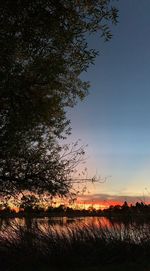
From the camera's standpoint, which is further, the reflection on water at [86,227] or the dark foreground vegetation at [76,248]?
the reflection on water at [86,227]

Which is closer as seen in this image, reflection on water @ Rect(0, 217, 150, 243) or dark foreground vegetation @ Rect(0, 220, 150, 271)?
dark foreground vegetation @ Rect(0, 220, 150, 271)

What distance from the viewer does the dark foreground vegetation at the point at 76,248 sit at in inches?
778

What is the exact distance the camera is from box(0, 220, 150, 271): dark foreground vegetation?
64.8 ft

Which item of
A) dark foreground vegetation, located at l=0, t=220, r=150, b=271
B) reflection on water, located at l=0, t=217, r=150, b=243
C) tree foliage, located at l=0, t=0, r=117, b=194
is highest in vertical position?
tree foliage, located at l=0, t=0, r=117, b=194

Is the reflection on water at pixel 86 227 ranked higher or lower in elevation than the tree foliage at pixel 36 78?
lower

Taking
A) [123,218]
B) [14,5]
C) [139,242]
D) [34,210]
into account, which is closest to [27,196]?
[34,210]

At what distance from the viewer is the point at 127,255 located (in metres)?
21.1

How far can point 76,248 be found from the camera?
69.5ft

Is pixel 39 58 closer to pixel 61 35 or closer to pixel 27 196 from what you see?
pixel 61 35

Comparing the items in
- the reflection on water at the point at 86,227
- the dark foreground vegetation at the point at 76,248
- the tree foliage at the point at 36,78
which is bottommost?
the dark foreground vegetation at the point at 76,248

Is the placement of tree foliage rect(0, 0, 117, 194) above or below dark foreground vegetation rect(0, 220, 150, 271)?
above

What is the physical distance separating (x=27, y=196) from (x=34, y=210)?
898 mm

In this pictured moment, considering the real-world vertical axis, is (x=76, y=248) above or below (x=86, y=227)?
below

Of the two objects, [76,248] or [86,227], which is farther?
[86,227]
